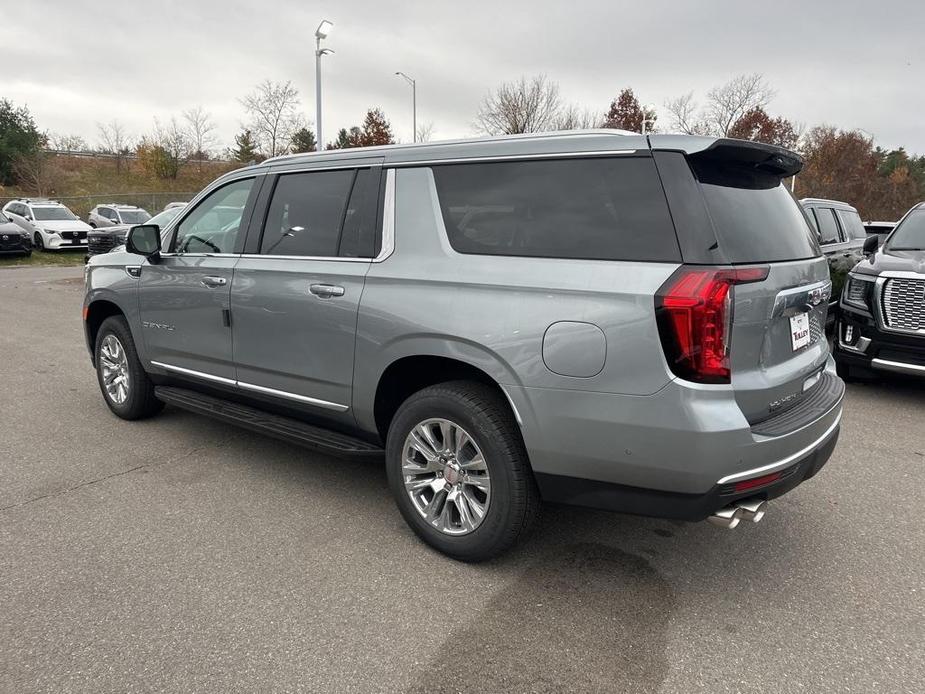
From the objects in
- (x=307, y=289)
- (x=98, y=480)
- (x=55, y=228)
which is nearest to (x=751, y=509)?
(x=307, y=289)

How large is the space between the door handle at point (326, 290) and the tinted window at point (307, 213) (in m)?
0.20

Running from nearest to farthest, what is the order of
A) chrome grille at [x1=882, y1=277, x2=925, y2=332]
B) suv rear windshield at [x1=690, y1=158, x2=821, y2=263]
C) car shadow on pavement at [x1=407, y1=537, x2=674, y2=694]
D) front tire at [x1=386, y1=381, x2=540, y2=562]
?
car shadow on pavement at [x1=407, y1=537, x2=674, y2=694]
suv rear windshield at [x1=690, y1=158, x2=821, y2=263]
front tire at [x1=386, y1=381, x2=540, y2=562]
chrome grille at [x1=882, y1=277, x2=925, y2=332]

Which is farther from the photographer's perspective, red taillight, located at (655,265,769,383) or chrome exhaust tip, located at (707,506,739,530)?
chrome exhaust tip, located at (707,506,739,530)

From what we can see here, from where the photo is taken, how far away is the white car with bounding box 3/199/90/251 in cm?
2131

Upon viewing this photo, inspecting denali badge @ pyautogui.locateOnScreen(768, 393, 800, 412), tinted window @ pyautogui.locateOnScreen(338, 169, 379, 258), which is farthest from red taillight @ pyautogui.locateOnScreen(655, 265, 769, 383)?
A: tinted window @ pyautogui.locateOnScreen(338, 169, 379, 258)

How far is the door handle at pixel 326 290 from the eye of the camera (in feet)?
10.9

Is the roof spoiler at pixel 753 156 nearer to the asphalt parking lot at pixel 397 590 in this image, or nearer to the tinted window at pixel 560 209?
the tinted window at pixel 560 209

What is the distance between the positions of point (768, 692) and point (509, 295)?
5.75ft

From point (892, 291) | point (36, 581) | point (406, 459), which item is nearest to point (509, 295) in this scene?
point (406, 459)

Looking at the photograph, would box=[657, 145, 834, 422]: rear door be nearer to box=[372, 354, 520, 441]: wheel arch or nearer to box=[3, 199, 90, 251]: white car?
box=[372, 354, 520, 441]: wheel arch

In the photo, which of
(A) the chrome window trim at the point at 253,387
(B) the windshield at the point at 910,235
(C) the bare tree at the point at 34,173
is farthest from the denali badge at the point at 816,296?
(C) the bare tree at the point at 34,173

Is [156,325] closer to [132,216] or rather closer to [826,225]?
[826,225]

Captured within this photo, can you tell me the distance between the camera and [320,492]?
12.7 feet

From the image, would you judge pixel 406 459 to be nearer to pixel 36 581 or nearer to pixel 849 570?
pixel 36 581
